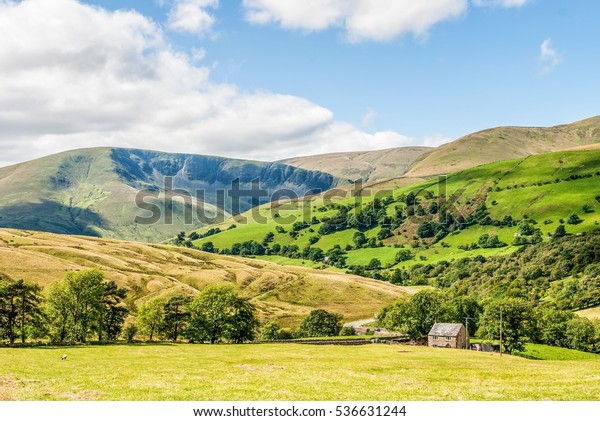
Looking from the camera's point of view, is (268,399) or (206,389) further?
(206,389)

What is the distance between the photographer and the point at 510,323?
11838cm

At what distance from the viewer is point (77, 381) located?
137 feet

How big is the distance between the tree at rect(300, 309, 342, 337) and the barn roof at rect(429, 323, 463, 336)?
3783 centimetres

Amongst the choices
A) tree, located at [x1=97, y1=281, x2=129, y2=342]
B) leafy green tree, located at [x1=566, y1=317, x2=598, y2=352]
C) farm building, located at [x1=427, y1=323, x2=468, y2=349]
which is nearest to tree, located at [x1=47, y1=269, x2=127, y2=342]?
tree, located at [x1=97, y1=281, x2=129, y2=342]

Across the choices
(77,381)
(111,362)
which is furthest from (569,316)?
(77,381)

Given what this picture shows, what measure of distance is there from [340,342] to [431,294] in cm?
4160

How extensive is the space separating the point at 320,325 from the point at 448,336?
149ft

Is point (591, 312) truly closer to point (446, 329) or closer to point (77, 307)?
point (446, 329)

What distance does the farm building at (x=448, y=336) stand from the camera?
120 m

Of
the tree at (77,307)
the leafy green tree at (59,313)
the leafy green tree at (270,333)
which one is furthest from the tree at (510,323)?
the leafy green tree at (59,313)

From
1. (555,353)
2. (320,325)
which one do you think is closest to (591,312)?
(555,353)

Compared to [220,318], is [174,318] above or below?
below
